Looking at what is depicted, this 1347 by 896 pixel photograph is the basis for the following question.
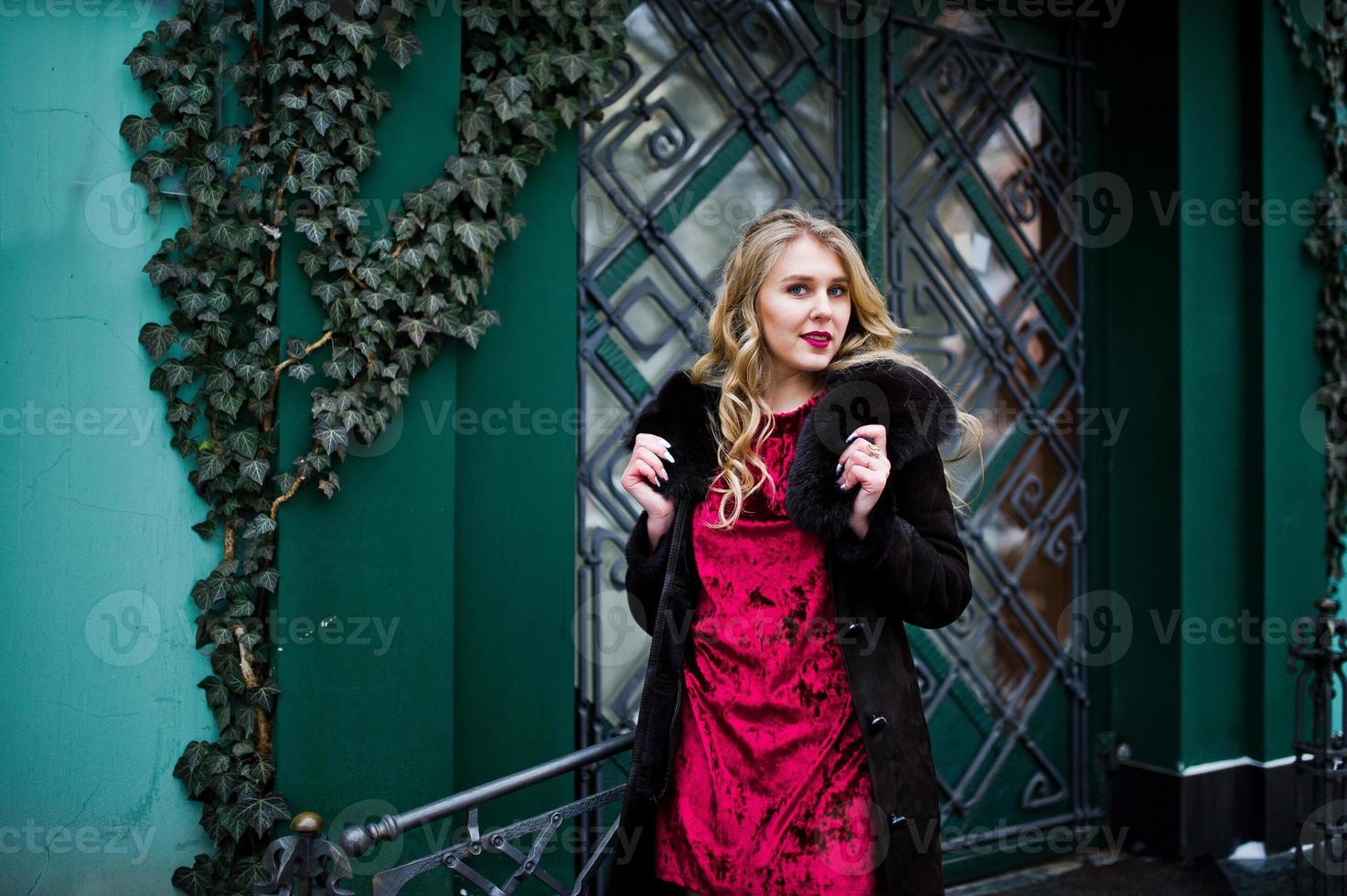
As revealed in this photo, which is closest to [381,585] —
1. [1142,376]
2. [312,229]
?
[312,229]

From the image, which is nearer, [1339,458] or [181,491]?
[181,491]

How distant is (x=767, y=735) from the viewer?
2164 mm

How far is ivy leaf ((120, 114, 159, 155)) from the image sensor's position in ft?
9.23

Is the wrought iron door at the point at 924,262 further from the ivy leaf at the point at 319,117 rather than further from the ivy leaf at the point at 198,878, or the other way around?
the ivy leaf at the point at 198,878

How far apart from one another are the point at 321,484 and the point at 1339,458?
4713 mm

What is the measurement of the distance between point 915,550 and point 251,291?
76.3 inches

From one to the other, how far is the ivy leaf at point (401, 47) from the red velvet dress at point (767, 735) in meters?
1.66

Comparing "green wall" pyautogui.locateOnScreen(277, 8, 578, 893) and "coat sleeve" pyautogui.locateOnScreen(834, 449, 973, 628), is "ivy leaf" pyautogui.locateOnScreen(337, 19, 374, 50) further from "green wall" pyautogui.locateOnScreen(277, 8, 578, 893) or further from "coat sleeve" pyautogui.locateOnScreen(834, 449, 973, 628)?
"coat sleeve" pyautogui.locateOnScreen(834, 449, 973, 628)

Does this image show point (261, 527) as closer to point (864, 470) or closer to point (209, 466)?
point (209, 466)

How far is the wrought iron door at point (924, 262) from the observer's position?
12.2 ft

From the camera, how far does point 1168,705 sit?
4.53 m

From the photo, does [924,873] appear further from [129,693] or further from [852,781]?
[129,693]

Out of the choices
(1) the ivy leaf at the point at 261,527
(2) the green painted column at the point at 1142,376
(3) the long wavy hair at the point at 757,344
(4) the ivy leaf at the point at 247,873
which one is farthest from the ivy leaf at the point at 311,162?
(2) the green painted column at the point at 1142,376

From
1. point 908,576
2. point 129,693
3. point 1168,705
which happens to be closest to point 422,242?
point 129,693
